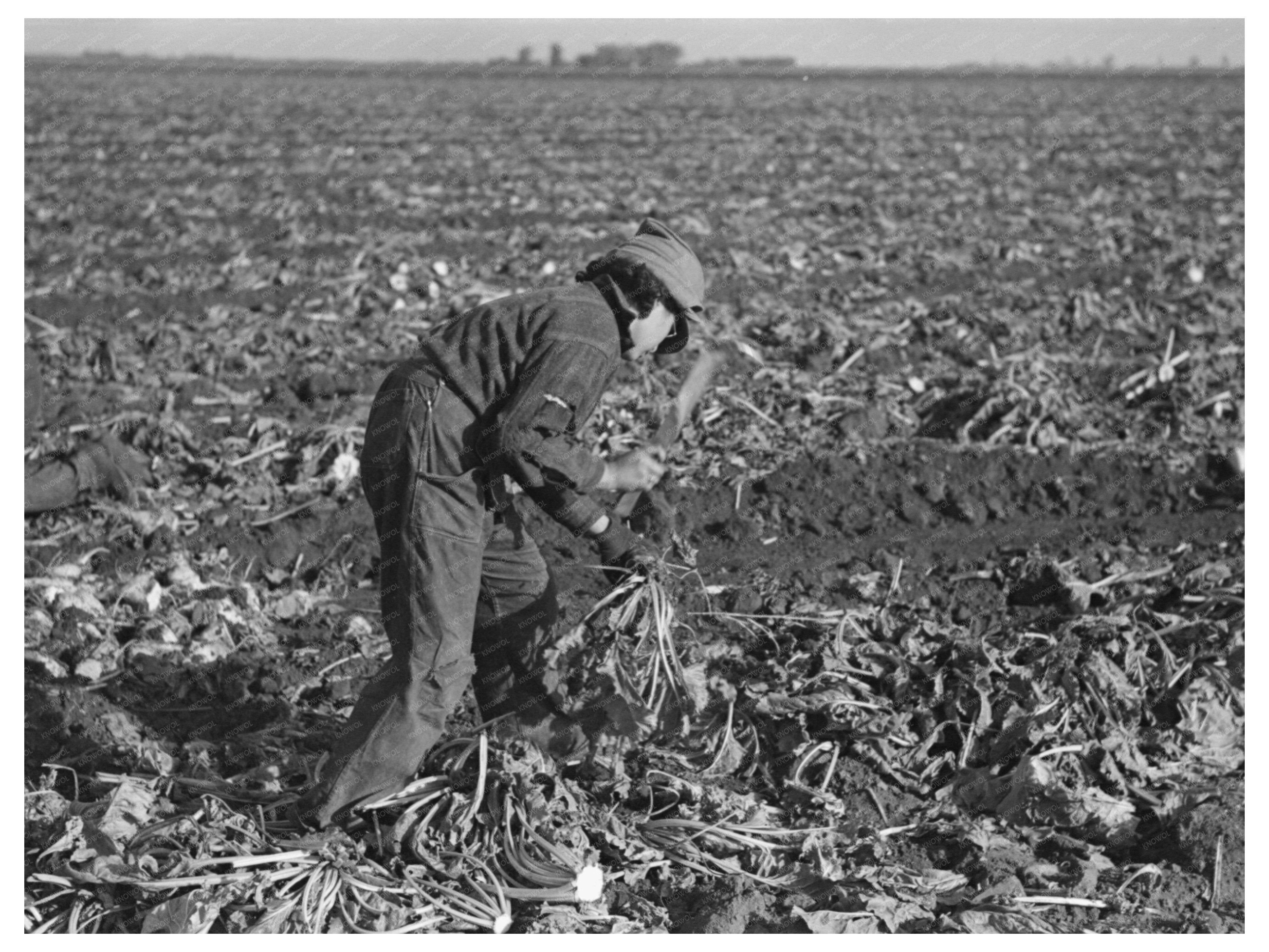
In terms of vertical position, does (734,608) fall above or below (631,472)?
below

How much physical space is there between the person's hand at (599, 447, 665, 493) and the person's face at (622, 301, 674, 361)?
29 centimetres

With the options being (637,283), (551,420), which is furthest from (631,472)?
(637,283)

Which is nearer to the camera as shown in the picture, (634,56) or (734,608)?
(734,608)

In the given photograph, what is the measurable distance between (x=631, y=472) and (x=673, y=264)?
0.61m

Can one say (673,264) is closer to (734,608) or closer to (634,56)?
(734,608)

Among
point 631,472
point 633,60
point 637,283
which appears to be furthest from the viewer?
point 633,60

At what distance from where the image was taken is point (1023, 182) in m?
17.5

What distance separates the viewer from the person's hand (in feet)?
12.6

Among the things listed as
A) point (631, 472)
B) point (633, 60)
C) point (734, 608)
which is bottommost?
point (734, 608)

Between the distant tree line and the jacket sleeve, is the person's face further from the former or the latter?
the distant tree line

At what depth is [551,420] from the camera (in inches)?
141

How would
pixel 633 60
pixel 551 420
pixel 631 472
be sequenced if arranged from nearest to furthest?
pixel 551 420, pixel 631 472, pixel 633 60

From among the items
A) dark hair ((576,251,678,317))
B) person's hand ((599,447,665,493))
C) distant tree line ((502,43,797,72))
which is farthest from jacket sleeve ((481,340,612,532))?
distant tree line ((502,43,797,72))

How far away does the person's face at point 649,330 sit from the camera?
3.77 metres
